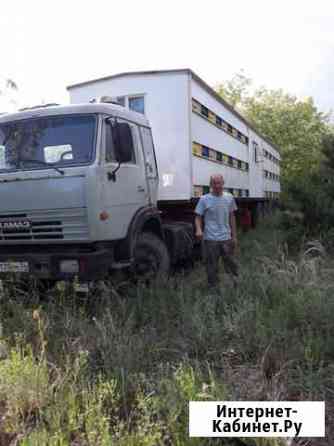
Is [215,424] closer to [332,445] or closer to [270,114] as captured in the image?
[332,445]

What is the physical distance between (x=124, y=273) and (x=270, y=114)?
3217 centimetres

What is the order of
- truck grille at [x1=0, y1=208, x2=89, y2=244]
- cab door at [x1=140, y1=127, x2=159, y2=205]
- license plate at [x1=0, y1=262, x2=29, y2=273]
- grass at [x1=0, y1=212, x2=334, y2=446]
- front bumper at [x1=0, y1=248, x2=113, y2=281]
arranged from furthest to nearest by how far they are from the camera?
cab door at [x1=140, y1=127, x2=159, y2=205] → license plate at [x1=0, y1=262, x2=29, y2=273] → truck grille at [x1=0, y1=208, x2=89, y2=244] → front bumper at [x1=0, y1=248, x2=113, y2=281] → grass at [x1=0, y1=212, x2=334, y2=446]

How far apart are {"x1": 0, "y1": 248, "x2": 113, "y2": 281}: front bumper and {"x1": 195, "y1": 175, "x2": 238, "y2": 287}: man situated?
141cm

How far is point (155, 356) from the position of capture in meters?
3.51

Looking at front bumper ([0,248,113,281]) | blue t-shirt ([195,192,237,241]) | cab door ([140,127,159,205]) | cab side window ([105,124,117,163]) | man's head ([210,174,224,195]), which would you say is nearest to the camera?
front bumper ([0,248,113,281])

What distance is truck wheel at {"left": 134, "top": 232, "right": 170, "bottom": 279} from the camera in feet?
19.1

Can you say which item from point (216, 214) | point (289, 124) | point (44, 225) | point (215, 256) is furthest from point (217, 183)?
point (289, 124)

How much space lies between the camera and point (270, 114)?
34688mm

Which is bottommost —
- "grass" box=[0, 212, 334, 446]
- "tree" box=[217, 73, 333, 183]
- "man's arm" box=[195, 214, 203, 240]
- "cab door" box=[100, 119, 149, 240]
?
"grass" box=[0, 212, 334, 446]

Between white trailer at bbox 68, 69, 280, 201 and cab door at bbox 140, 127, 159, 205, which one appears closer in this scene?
cab door at bbox 140, 127, 159, 205

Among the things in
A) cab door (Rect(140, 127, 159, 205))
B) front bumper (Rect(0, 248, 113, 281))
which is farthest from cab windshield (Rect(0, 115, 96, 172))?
cab door (Rect(140, 127, 159, 205))

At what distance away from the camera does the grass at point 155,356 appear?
2539mm

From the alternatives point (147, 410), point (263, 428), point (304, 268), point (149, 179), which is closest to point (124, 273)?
point (149, 179)

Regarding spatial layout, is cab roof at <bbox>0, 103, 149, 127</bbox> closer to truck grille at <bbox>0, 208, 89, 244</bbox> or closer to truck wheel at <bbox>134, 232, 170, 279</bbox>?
truck grille at <bbox>0, 208, 89, 244</bbox>
